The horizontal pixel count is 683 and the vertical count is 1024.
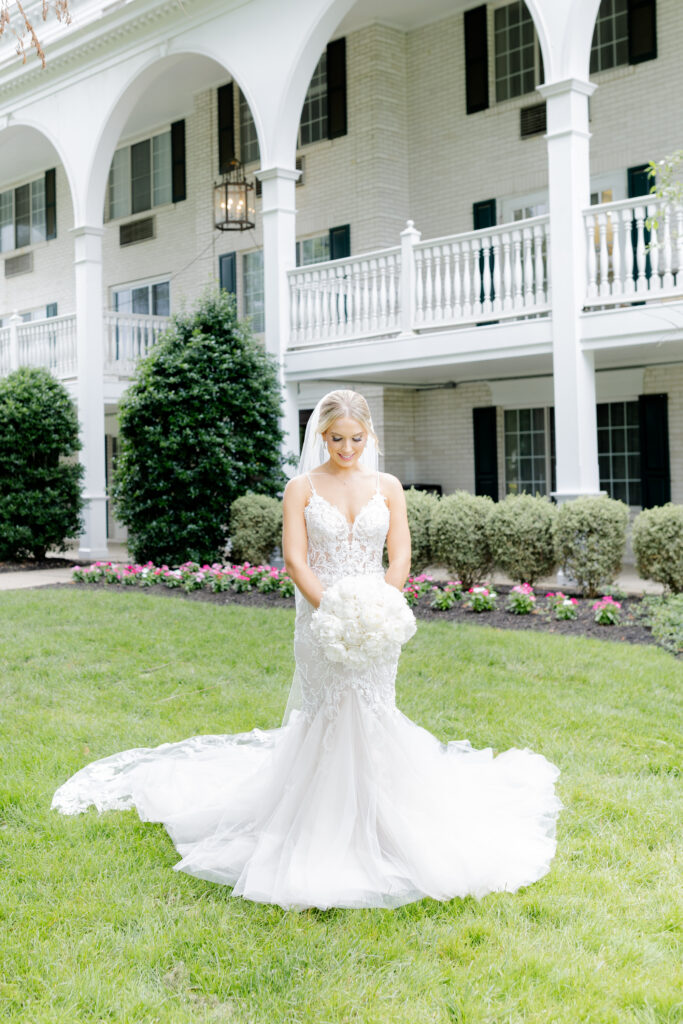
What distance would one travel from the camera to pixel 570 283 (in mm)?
10523

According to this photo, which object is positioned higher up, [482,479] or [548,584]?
[482,479]

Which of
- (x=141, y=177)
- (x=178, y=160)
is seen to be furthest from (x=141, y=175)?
(x=178, y=160)

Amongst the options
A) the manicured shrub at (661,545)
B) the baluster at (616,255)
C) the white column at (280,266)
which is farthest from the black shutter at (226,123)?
the manicured shrub at (661,545)

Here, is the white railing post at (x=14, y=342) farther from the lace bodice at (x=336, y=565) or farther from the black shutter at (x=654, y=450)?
the lace bodice at (x=336, y=565)

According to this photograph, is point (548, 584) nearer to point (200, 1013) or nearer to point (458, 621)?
point (458, 621)

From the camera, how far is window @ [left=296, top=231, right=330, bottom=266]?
16328 millimetres

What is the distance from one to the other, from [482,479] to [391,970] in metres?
12.2

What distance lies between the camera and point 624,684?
6.48m

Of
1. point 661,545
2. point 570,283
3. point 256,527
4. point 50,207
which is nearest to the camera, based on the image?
point 661,545

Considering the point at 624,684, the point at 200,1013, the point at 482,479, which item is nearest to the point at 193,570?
the point at 482,479

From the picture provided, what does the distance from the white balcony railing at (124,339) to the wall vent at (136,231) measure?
3.13m

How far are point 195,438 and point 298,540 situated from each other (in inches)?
341

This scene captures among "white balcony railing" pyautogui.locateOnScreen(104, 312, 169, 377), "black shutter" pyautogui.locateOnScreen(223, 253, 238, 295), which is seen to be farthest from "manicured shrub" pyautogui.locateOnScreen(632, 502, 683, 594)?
"black shutter" pyautogui.locateOnScreen(223, 253, 238, 295)

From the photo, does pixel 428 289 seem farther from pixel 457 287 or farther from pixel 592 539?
pixel 592 539
